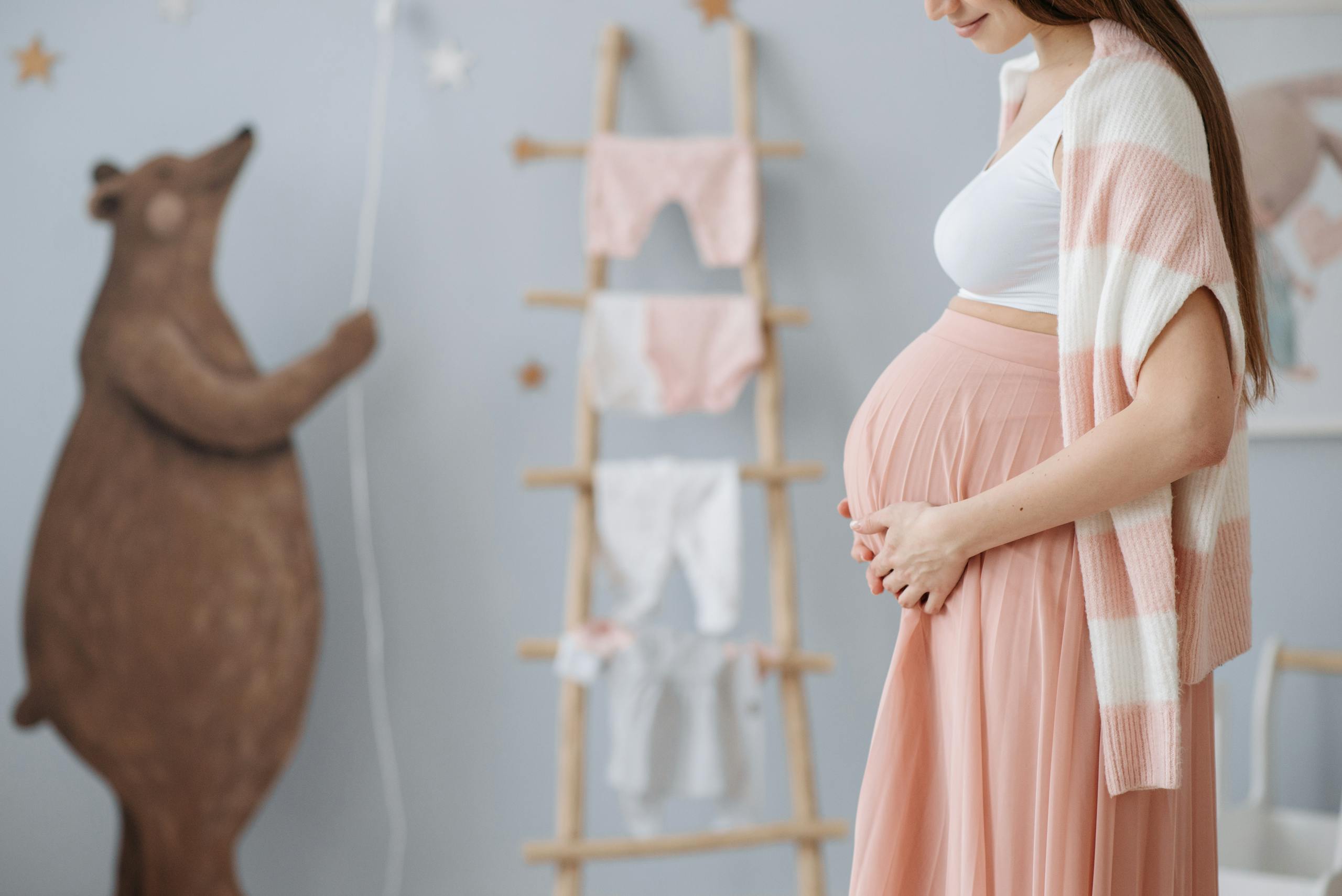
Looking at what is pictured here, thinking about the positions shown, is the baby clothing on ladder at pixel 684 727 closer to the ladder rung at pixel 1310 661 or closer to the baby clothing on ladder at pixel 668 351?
the baby clothing on ladder at pixel 668 351

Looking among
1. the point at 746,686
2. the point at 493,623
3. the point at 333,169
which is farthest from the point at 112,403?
the point at 746,686

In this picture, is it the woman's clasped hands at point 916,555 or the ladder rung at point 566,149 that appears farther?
the ladder rung at point 566,149

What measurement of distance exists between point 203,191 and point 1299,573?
179 centimetres

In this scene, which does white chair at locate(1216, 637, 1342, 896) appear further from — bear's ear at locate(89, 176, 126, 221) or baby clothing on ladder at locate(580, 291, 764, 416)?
bear's ear at locate(89, 176, 126, 221)

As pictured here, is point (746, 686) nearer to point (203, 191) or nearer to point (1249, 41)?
point (203, 191)

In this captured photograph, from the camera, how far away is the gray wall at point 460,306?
5.80ft

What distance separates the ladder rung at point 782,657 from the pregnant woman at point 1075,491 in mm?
817

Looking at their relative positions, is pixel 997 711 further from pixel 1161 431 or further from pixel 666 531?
pixel 666 531

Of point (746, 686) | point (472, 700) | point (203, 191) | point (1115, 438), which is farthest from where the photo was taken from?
point (472, 700)

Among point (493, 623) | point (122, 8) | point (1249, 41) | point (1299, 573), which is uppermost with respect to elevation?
point (122, 8)

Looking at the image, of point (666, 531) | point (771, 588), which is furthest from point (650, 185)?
point (771, 588)

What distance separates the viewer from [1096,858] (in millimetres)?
681

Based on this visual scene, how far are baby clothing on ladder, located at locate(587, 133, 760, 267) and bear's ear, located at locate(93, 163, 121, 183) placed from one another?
0.75m

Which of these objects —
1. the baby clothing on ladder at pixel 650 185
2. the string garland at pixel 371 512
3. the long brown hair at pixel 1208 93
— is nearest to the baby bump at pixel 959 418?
the long brown hair at pixel 1208 93
